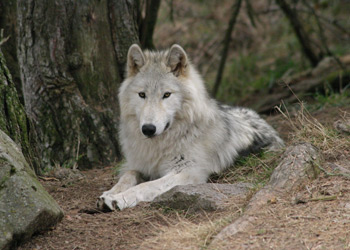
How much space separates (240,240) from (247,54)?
34.0ft

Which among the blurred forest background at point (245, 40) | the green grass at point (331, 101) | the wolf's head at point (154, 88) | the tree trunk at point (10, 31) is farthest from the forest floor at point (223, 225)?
the blurred forest background at point (245, 40)

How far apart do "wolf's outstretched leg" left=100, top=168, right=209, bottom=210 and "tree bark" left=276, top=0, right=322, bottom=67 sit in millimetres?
4710

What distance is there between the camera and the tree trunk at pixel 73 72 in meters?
5.66

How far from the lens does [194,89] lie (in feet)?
16.3

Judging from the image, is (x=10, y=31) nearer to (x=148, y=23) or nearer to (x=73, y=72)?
(x=73, y=72)

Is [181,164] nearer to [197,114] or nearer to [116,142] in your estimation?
[197,114]

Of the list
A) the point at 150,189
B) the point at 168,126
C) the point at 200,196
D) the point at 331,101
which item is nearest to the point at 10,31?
the point at 168,126

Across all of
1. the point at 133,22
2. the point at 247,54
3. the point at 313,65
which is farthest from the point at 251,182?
the point at 247,54

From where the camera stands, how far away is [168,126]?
15.7 ft

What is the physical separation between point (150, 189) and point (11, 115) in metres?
1.54

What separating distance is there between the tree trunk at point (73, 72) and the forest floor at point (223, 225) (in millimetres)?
1717

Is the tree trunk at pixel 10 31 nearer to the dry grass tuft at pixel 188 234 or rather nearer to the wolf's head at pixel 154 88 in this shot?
the wolf's head at pixel 154 88

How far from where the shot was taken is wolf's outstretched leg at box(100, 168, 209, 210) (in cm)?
412

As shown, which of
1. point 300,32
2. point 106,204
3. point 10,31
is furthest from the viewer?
point 300,32
